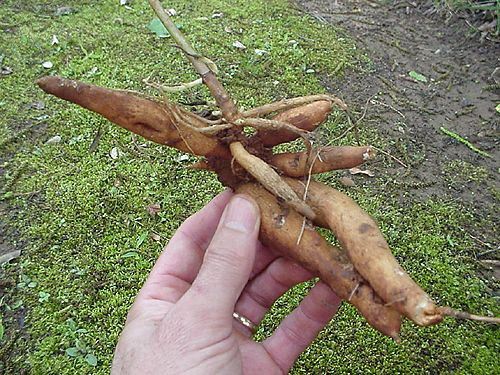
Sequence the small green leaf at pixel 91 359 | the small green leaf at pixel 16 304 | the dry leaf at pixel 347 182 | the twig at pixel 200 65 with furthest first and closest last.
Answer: the dry leaf at pixel 347 182
the small green leaf at pixel 16 304
the small green leaf at pixel 91 359
the twig at pixel 200 65

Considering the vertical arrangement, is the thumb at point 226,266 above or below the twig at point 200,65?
below

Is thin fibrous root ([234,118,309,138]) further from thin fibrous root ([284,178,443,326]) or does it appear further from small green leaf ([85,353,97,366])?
small green leaf ([85,353,97,366])

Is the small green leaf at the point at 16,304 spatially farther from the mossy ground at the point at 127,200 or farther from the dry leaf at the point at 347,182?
the dry leaf at the point at 347,182

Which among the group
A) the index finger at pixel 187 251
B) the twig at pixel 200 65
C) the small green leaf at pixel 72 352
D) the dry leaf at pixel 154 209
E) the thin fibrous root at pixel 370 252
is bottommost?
the small green leaf at pixel 72 352

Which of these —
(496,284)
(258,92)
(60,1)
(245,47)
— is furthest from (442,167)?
(60,1)

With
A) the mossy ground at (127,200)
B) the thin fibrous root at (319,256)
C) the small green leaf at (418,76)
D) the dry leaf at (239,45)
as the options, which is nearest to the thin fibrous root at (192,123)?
the thin fibrous root at (319,256)

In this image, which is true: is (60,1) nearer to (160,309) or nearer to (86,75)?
(86,75)

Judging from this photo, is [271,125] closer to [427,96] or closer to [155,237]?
[155,237]
